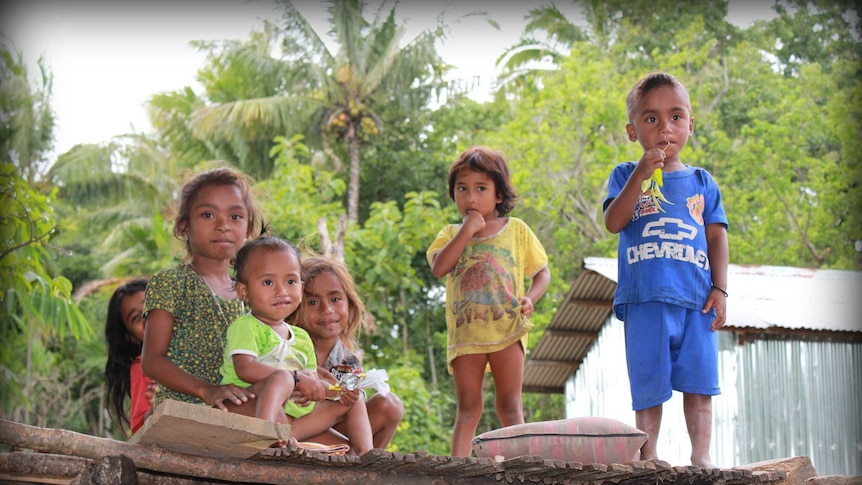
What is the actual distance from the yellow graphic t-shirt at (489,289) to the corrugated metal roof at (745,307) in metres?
4.21

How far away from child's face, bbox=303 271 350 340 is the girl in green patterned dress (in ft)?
1.40

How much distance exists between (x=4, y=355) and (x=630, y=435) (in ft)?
21.0

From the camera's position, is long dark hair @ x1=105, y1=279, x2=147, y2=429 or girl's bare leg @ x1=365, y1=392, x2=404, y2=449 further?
long dark hair @ x1=105, y1=279, x2=147, y2=429

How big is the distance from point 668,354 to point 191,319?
1939mm

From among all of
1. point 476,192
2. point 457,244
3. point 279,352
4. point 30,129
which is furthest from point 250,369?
point 30,129

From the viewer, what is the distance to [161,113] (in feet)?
80.4

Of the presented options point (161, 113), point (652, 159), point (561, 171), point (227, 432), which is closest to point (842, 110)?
point (561, 171)

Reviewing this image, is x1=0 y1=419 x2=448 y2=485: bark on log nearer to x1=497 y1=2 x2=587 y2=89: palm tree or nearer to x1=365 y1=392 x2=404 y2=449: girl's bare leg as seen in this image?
x1=365 y1=392 x2=404 y2=449: girl's bare leg

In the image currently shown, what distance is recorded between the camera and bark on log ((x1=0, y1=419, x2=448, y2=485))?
108 inches

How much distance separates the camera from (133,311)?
16.8 ft

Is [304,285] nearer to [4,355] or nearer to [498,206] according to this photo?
[498,206]

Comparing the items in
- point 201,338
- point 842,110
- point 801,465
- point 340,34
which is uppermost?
point 340,34

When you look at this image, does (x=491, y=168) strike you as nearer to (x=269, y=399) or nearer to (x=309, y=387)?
(x=309, y=387)

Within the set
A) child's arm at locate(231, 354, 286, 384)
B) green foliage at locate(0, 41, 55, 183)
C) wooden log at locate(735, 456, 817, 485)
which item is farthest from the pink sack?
green foliage at locate(0, 41, 55, 183)
